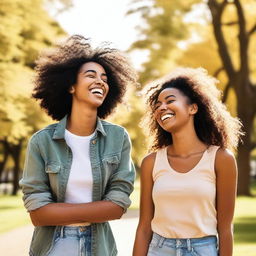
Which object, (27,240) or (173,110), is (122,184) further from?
(27,240)

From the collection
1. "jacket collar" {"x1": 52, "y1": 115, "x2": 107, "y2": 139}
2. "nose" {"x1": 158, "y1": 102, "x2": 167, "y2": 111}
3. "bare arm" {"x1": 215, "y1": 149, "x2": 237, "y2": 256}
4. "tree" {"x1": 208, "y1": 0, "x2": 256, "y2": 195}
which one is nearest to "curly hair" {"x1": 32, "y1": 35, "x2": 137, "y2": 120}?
"jacket collar" {"x1": 52, "y1": 115, "x2": 107, "y2": 139}

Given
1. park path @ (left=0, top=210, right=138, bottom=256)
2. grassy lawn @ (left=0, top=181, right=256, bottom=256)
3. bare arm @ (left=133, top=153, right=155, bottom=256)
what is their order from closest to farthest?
bare arm @ (left=133, top=153, right=155, bottom=256)
park path @ (left=0, top=210, right=138, bottom=256)
grassy lawn @ (left=0, top=181, right=256, bottom=256)

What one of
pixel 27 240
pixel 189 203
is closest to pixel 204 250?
pixel 189 203

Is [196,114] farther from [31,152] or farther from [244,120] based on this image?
[244,120]

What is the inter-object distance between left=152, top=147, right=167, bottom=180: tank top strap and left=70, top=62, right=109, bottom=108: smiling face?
51 centimetres

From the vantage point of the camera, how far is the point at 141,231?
4.54m

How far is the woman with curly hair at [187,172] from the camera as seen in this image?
4340 mm

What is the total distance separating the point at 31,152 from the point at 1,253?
6560mm

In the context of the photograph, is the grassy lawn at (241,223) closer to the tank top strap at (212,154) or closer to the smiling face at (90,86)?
the tank top strap at (212,154)

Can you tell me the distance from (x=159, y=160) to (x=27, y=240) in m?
8.07

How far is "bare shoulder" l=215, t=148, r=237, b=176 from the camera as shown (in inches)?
172

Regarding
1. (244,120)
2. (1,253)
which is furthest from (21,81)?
(244,120)

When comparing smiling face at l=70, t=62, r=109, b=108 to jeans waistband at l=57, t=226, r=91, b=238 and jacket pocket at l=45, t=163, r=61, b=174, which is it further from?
jeans waistband at l=57, t=226, r=91, b=238

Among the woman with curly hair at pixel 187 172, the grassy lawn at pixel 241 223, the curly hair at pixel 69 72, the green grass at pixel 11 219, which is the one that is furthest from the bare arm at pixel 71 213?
the green grass at pixel 11 219
